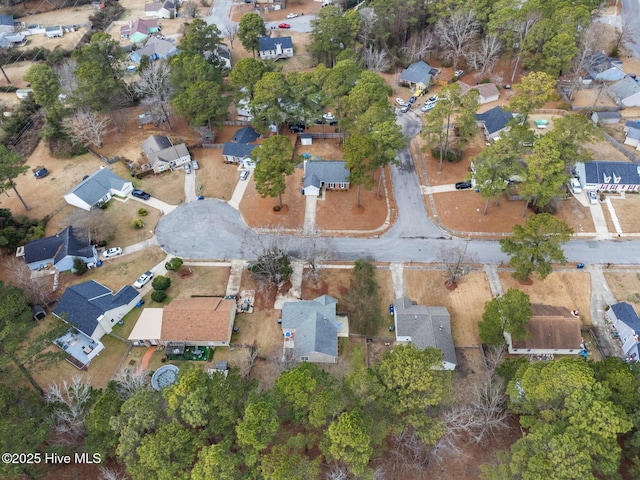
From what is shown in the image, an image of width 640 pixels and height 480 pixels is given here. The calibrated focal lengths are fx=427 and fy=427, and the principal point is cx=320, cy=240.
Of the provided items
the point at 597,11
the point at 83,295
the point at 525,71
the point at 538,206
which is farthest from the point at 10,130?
the point at 597,11

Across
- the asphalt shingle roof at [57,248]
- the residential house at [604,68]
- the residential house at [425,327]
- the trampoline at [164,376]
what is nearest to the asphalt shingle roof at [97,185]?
the asphalt shingle roof at [57,248]

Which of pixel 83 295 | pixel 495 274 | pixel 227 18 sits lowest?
pixel 495 274

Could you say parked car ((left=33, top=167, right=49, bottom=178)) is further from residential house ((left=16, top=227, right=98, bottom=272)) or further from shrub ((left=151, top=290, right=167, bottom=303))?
shrub ((left=151, top=290, right=167, bottom=303))

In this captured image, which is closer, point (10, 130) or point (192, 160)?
point (192, 160)

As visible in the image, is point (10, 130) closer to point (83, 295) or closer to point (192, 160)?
point (192, 160)

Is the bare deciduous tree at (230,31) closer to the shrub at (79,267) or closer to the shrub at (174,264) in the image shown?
the shrub at (174,264)

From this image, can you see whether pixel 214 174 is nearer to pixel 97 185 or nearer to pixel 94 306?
pixel 97 185

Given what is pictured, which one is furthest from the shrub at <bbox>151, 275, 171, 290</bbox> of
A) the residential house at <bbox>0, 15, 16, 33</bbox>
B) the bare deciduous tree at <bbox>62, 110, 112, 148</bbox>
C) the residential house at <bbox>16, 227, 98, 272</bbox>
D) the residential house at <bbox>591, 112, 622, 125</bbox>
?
the residential house at <bbox>0, 15, 16, 33</bbox>
